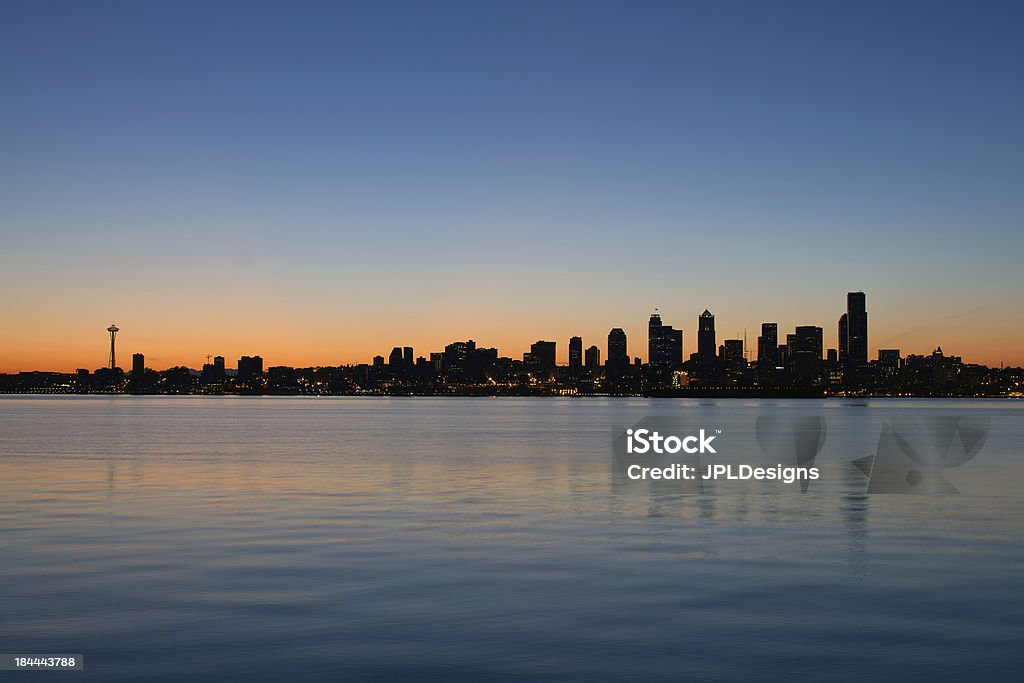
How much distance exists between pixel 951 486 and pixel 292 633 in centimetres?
3504

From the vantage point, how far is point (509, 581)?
20.7 metres

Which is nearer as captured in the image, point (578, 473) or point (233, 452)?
point (578, 473)

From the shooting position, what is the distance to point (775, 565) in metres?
23.0

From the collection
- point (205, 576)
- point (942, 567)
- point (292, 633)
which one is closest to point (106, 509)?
point (205, 576)

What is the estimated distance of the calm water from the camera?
48.5 ft

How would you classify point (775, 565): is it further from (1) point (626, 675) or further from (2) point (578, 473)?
(2) point (578, 473)

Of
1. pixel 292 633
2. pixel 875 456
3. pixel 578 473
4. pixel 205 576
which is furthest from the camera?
pixel 875 456

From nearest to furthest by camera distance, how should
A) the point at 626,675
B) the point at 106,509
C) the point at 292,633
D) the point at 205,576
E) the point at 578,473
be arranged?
the point at 626,675, the point at 292,633, the point at 205,576, the point at 106,509, the point at 578,473

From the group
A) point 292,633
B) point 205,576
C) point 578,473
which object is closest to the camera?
point 292,633

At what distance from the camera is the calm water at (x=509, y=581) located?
1478cm

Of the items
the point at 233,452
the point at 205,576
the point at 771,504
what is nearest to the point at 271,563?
the point at 205,576

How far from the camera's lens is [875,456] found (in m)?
65.5

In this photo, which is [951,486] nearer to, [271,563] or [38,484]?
[271,563]

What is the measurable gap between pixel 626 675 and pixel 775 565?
10.1 m
